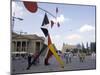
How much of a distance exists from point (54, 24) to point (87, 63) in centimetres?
76

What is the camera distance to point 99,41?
11.2 feet

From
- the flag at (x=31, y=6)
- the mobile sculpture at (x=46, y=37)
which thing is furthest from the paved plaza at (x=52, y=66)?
the flag at (x=31, y=6)

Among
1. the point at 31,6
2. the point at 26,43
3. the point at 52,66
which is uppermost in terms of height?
the point at 31,6

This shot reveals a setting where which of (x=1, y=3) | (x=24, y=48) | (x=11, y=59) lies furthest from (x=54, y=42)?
(x=1, y=3)

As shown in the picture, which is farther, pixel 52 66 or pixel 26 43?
pixel 52 66

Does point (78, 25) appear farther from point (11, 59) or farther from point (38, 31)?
point (11, 59)

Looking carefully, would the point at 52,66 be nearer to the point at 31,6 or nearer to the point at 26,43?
the point at 26,43

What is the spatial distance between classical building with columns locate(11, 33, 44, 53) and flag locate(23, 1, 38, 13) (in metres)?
0.33

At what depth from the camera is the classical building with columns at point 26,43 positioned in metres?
2.94

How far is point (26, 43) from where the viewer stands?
300cm

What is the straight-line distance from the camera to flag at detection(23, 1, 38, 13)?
300 cm

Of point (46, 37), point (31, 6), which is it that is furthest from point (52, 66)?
point (31, 6)

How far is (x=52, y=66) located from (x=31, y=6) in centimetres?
86

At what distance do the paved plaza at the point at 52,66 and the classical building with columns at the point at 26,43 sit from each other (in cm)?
14
